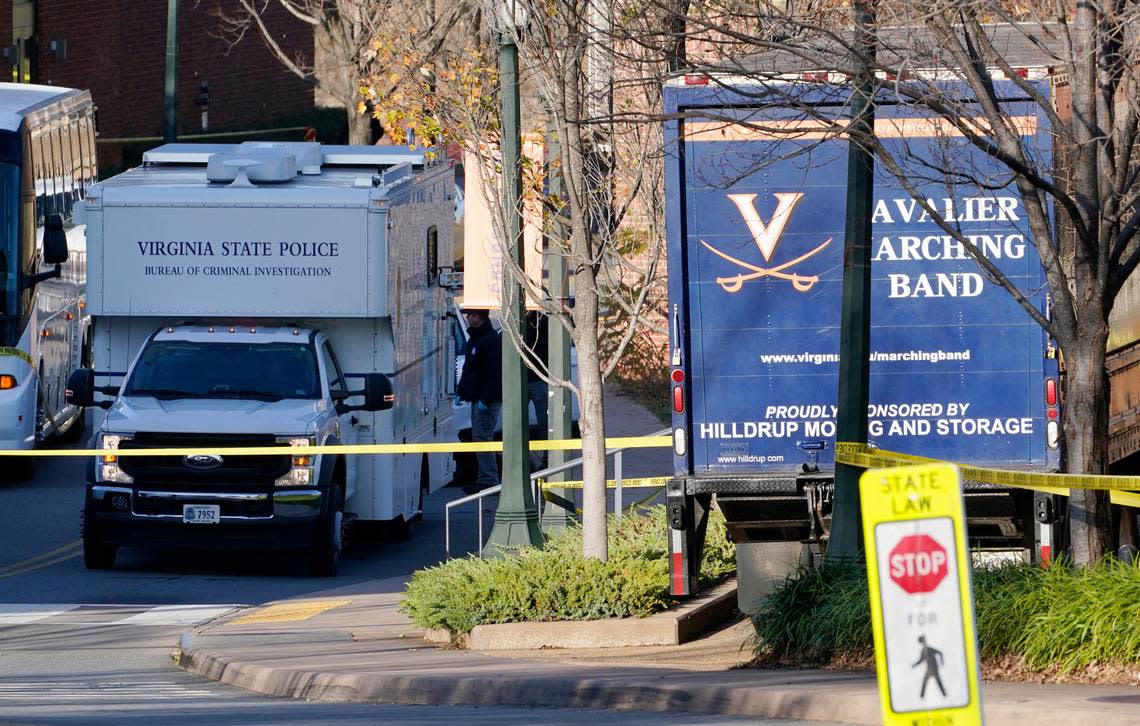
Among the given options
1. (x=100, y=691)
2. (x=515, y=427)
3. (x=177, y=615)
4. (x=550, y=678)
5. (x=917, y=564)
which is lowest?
(x=177, y=615)

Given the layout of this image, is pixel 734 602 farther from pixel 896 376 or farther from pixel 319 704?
pixel 319 704

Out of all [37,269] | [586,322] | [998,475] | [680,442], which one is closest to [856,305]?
[998,475]

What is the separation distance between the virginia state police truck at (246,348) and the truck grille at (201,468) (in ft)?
0.04

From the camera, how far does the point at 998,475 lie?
412 inches

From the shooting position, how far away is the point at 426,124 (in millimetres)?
19531

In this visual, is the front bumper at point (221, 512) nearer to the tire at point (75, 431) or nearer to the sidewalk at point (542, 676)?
the sidewalk at point (542, 676)

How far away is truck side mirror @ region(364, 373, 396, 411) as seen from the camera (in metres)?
15.8

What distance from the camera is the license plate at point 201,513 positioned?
50.0 feet

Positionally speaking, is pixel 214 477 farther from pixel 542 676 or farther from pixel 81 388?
pixel 542 676

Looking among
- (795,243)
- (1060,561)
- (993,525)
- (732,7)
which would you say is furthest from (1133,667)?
(732,7)

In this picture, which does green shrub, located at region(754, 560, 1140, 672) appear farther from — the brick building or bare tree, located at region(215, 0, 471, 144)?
the brick building

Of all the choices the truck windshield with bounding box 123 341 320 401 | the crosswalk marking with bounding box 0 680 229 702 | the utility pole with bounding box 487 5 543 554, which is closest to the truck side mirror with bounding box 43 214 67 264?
the truck windshield with bounding box 123 341 320 401

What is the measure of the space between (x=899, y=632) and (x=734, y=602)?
7600 mm

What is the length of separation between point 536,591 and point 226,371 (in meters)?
5.44
